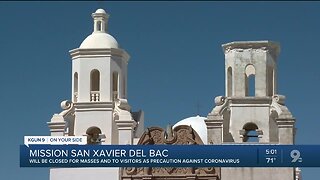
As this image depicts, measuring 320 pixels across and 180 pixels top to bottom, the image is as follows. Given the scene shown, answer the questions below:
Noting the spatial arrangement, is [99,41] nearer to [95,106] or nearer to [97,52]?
[97,52]

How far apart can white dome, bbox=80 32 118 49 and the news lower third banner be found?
7.93 metres

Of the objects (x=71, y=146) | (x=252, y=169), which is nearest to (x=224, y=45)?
(x=252, y=169)

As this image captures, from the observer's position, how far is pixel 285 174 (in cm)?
5066

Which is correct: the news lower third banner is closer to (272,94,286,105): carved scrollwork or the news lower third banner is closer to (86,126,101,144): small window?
(272,94,286,105): carved scrollwork

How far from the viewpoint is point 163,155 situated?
4772 cm

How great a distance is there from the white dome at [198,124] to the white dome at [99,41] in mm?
5548

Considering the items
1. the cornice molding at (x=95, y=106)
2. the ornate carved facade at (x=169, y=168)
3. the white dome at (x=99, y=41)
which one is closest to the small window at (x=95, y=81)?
the cornice molding at (x=95, y=106)

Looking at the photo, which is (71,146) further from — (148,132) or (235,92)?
(235,92)

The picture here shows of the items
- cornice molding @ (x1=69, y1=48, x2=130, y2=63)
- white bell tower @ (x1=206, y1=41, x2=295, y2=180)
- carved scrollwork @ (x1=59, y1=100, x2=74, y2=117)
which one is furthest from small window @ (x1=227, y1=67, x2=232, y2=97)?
carved scrollwork @ (x1=59, y1=100, x2=74, y2=117)

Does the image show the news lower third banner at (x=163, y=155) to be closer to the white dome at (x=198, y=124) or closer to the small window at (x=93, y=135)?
the small window at (x=93, y=135)

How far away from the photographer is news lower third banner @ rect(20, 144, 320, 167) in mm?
47375

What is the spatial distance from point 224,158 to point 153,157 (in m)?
2.94

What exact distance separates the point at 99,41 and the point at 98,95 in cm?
256

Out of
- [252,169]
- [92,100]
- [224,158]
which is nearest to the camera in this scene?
[224,158]
